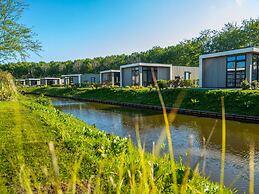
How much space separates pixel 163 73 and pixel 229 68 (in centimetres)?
1169

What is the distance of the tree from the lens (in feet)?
40.0

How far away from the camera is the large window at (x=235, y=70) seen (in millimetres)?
19859

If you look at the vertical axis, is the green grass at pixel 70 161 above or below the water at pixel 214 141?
above

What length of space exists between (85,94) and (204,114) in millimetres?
17704

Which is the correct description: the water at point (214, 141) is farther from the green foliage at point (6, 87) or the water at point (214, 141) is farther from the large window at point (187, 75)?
the large window at point (187, 75)

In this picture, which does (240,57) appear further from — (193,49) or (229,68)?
(193,49)

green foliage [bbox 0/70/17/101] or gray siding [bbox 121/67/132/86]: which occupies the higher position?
gray siding [bbox 121/67/132/86]

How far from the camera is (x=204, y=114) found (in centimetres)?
1412

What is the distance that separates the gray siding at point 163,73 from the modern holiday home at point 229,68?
9194mm

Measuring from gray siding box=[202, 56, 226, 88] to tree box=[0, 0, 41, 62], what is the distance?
1490 cm

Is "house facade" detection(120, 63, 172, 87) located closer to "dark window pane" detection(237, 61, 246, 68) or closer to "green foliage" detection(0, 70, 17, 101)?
"dark window pane" detection(237, 61, 246, 68)

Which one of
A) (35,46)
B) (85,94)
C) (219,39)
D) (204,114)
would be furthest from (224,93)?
(219,39)

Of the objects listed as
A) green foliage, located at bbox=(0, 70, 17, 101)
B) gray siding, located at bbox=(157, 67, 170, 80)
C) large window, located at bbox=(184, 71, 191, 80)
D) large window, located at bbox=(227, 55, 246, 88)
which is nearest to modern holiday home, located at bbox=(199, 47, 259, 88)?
large window, located at bbox=(227, 55, 246, 88)

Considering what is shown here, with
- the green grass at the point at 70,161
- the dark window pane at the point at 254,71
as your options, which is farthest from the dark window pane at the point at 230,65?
the green grass at the point at 70,161
